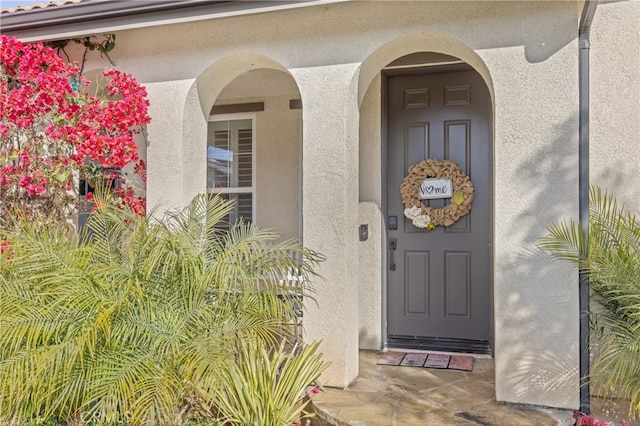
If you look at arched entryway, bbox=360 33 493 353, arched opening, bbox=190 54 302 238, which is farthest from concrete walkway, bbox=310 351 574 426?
arched opening, bbox=190 54 302 238

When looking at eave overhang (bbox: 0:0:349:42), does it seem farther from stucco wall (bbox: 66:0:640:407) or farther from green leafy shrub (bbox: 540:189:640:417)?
green leafy shrub (bbox: 540:189:640:417)

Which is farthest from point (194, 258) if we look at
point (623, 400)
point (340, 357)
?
point (623, 400)

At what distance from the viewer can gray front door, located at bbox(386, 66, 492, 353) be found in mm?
6004

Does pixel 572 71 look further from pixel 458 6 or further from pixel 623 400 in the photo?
pixel 623 400

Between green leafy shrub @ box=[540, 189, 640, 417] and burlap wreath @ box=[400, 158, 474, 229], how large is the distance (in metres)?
1.67

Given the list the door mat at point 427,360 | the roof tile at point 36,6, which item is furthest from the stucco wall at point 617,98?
the roof tile at point 36,6

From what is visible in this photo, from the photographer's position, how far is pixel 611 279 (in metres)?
3.87

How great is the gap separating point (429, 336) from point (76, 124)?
15.8 feet

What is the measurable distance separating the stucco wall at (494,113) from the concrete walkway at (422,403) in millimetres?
209

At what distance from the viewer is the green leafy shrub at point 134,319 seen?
3.43 metres

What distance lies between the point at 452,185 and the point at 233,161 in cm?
346

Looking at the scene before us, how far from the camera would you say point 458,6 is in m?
4.59

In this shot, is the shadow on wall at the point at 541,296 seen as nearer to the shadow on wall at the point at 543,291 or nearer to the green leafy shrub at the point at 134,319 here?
the shadow on wall at the point at 543,291

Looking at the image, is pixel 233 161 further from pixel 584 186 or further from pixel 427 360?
pixel 584 186
